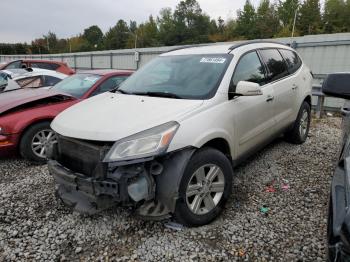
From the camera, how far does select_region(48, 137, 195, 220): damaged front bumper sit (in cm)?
243

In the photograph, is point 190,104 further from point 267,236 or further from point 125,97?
point 267,236

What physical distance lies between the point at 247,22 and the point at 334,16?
1794cm

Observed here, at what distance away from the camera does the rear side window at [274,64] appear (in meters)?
4.07

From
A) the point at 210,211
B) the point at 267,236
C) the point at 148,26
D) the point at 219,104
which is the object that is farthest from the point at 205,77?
the point at 148,26

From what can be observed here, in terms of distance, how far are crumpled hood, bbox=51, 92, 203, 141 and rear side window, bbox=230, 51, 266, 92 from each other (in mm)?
722

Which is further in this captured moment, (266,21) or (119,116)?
(266,21)

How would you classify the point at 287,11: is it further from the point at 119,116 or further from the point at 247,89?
the point at 119,116

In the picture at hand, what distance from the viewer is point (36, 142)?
4.48 m

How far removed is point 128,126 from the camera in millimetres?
2555

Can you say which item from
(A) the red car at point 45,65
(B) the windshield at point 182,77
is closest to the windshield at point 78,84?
(B) the windshield at point 182,77

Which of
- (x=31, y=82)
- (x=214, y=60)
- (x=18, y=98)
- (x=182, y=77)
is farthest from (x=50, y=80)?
(x=214, y=60)

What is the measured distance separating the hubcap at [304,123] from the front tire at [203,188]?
8.76 ft

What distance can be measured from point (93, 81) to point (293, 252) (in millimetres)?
4508

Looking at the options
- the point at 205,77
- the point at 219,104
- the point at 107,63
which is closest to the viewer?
Result: the point at 219,104
